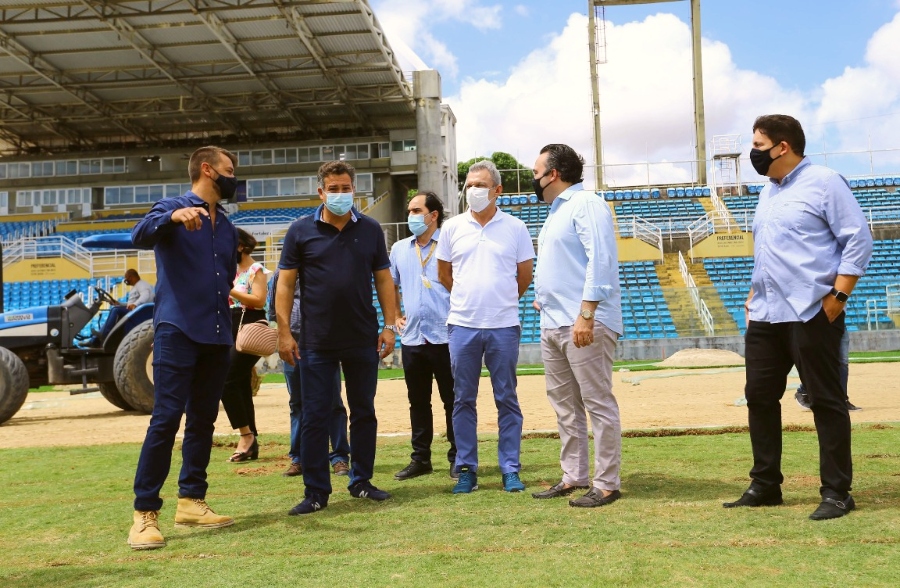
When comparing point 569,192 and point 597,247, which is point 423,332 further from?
point 597,247

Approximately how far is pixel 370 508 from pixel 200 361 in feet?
4.09

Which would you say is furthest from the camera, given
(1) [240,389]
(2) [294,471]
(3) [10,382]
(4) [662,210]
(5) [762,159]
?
(4) [662,210]

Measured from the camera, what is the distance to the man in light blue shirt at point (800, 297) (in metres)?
4.50

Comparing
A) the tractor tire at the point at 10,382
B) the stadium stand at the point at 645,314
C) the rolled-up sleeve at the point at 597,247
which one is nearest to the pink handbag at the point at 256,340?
the rolled-up sleeve at the point at 597,247

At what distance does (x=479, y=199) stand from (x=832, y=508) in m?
2.74

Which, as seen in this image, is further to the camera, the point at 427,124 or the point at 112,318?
the point at 427,124

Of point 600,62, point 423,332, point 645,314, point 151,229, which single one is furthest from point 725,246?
point 151,229

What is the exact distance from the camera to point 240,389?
7504 millimetres

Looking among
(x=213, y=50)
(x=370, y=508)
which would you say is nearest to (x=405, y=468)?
(x=370, y=508)

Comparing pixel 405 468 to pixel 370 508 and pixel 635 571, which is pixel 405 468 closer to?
Answer: pixel 370 508

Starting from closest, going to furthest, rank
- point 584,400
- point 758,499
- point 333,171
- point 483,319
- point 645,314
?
1. point 758,499
2. point 584,400
3. point 333,171
4. point 483,319
5. point 645,314

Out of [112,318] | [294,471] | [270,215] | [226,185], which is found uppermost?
[270,215]

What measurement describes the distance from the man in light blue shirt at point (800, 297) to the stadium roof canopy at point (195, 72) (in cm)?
2806

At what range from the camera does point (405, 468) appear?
6.46 m
